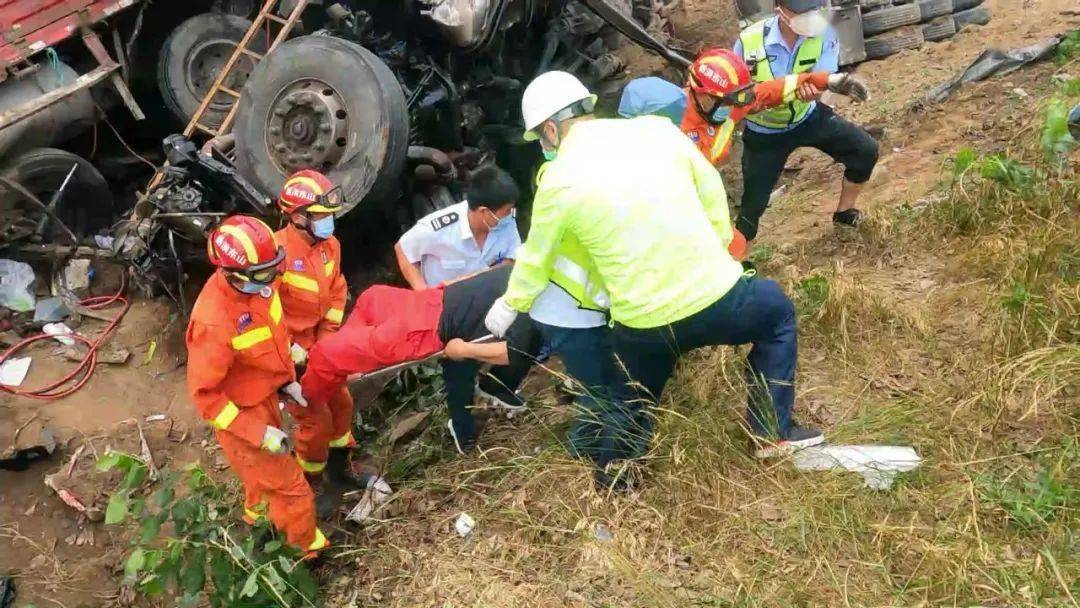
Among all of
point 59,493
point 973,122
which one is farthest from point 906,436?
point 59,493

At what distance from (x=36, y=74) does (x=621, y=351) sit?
5.17 metres

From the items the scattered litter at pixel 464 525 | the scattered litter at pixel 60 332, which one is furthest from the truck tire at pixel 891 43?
the scattered litter at pixel 60 332

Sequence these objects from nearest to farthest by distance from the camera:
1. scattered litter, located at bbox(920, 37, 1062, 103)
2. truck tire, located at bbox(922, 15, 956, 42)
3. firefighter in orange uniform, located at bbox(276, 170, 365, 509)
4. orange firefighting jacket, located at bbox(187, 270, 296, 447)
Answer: orange firefighting jacket, located at bbox(187, 270, 296, 447)
firefighter in orange uniform, located at bbox(276, 170, 365, 509)
scattered litter, located at bbox(920, 37, 1062, 103)
truck tire, located at bbox(922, 15, 956, 42)

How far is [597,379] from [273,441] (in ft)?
4.34

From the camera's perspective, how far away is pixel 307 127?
481cm

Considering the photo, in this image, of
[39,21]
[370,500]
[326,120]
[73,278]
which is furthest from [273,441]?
[39,21]

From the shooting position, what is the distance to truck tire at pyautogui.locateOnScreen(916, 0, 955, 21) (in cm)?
753

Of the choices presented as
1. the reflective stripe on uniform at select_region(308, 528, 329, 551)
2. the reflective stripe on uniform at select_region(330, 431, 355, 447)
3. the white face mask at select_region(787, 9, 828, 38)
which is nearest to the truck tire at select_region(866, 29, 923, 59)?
the white face mask at select_region(787, 9, 828, 38)

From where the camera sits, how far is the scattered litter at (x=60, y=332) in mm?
5469

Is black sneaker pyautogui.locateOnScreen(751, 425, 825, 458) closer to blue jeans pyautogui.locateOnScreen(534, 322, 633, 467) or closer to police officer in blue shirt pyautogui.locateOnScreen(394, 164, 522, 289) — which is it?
blue jeans pyautogui.locateOnScreen(534, 322, 633, 467)

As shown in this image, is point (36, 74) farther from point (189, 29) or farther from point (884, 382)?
point (884, 382)

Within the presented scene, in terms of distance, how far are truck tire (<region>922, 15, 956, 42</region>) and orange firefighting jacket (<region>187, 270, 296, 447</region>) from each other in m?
6.49

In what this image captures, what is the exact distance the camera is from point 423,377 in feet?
15.4

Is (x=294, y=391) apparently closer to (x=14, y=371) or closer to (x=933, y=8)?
(x=14, y=371)
